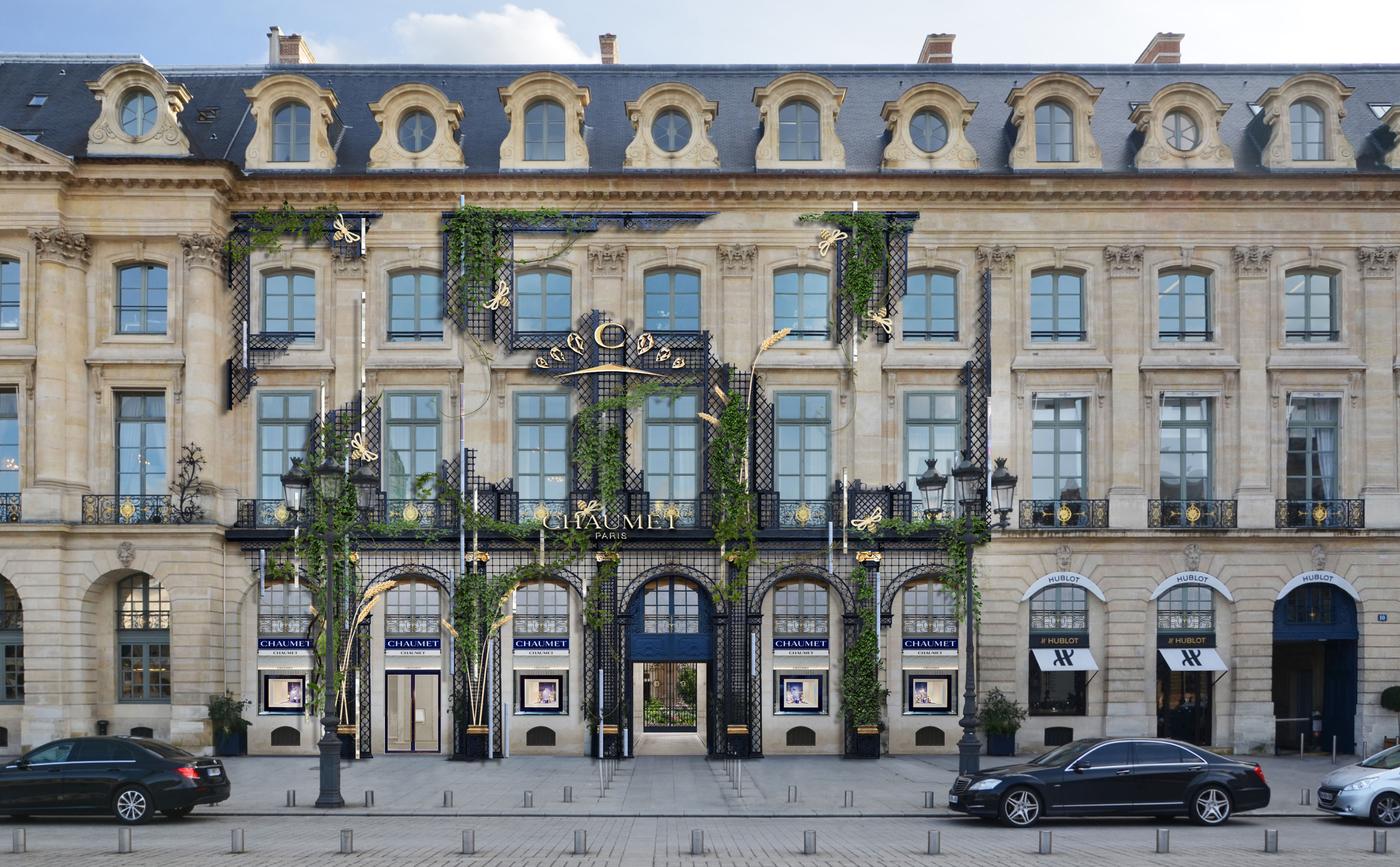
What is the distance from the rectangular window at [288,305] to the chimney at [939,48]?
19.4m

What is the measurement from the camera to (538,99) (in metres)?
38.9

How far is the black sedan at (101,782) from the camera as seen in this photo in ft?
81.4

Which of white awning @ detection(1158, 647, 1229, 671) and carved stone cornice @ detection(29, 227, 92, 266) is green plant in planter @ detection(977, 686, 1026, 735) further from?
carved stone cornice @ detection(29, 227, 92, 266)

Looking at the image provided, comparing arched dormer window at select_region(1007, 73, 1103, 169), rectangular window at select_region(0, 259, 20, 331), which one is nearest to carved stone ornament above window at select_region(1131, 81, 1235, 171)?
arched dormer window at select_region(1007, 73, 1103, 169)

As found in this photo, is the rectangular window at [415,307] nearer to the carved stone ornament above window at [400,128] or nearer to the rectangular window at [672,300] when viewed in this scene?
the carved stone ornament above window at [400,128]

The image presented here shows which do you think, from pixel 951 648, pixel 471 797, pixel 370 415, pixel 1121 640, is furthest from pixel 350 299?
pixel 1121 640

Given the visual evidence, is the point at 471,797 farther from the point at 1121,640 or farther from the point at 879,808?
the point at 1121,640

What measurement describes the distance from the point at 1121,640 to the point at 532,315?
17.3 metres

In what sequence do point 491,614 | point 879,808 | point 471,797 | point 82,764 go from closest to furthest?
point 82,764
point 879,808
point 471,797
point 491,614

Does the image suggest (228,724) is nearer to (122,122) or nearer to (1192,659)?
(122,122)

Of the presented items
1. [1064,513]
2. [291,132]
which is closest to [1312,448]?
[1064,513]

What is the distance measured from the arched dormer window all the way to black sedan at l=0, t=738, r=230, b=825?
25431 millimetres

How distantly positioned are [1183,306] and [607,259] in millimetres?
15082

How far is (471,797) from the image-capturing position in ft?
95.2
